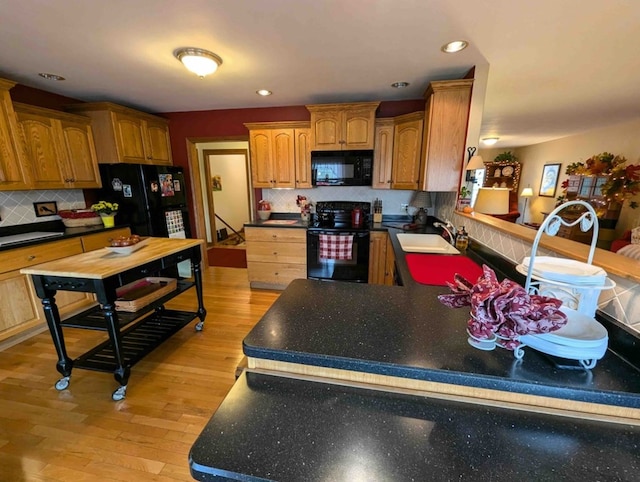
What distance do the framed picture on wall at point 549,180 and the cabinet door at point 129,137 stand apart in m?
8.32

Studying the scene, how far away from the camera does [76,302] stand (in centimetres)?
282

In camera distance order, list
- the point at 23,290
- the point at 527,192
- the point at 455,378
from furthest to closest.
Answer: the point at 527,192 → the point at 23,290 → the point at 455,378

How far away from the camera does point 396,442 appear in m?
0.57

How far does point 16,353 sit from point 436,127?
165 inches

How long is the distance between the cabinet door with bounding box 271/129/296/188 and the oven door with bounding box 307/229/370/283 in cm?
79

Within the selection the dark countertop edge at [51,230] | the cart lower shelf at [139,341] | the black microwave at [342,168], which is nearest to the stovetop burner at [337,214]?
the black microwave at [342,168]

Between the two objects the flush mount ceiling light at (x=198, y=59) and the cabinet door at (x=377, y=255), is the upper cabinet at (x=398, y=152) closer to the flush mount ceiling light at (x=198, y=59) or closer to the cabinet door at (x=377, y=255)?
the cabinet door at (x=377, y=255)

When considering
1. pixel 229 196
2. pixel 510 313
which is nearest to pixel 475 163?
pixel 510 313

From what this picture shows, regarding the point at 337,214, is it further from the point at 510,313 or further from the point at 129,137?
the point at 510,313

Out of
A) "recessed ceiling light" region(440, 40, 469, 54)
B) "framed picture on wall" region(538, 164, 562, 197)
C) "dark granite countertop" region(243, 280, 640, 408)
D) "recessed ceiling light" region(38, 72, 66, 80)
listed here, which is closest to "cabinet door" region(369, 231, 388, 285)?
"recessed ceiling light" region(440, 40, 469, 54)

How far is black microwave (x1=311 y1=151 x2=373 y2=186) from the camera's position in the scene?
3.16 meters

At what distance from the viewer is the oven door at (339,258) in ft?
10.1

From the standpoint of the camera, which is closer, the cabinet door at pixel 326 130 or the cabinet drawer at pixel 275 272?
the cabinet door at pixel 326 130

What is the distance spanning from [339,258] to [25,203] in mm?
3362
